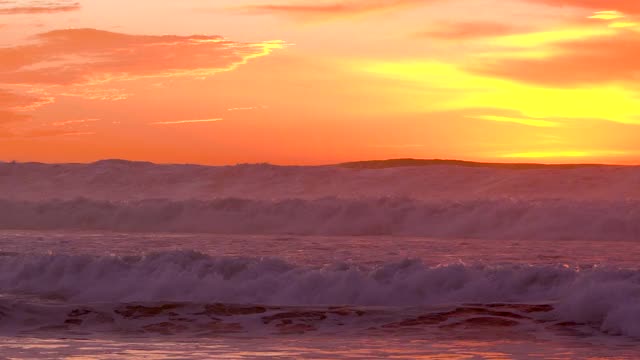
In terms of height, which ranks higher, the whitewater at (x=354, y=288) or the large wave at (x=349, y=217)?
the large wave at (x=349, y=217)

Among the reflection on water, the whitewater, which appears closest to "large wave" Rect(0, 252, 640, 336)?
the whitewater

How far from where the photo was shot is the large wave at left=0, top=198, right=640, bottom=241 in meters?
25.0

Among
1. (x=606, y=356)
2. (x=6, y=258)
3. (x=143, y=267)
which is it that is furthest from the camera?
(x=6, y=258)

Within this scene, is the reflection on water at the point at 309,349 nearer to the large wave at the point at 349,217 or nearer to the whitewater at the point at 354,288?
the whitewater at the point at 354,288

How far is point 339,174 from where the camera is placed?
121ft

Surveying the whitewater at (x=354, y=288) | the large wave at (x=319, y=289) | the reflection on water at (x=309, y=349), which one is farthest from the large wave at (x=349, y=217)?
the reflection on water at (x=309, y=349)

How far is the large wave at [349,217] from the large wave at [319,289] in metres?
11.2

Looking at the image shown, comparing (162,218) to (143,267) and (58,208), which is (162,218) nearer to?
(58,208)

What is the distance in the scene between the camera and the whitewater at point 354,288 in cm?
1021

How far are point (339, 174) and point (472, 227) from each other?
11201 millimetres

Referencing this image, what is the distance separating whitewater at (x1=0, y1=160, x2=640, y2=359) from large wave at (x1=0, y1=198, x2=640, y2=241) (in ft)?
0.26

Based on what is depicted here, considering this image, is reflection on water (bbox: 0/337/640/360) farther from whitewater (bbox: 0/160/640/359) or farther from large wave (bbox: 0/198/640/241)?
large wave (bbox: 0/198/640/241)

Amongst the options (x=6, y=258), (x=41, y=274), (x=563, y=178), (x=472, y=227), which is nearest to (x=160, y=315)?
(x=41, y=274)

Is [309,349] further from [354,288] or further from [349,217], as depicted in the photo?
[349,217]
